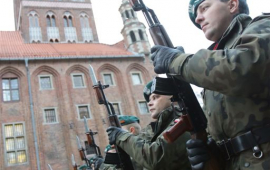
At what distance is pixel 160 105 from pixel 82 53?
1969 centimetres

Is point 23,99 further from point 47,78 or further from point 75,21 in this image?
point 75,21

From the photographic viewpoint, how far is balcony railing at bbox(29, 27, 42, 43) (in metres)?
24.4

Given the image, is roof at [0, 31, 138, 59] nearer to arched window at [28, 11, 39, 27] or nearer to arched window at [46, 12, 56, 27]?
arched window at [28, 11, 39, 27]

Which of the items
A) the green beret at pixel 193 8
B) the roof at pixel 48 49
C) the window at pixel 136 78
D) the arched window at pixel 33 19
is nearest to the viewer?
the green beret at pixel 193 8

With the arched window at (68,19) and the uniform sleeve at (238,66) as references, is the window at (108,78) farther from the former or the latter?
the uniform sleeve at (238,66)

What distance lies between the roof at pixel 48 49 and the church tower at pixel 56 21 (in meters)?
1.28

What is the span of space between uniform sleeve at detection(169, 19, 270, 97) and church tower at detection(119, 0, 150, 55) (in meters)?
22.1

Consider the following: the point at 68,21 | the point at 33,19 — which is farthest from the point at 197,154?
the point at 68,21

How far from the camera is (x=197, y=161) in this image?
1641 mm

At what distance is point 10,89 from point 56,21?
33.5 feet

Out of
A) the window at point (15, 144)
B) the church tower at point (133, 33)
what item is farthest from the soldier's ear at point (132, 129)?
the church tower at point (133, 33)

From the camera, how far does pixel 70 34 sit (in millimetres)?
26109

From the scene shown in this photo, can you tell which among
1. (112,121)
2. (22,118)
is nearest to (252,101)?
(112,121)

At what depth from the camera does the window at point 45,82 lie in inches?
768
